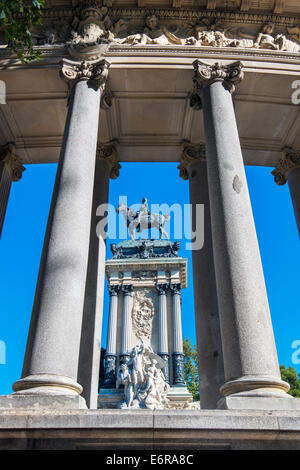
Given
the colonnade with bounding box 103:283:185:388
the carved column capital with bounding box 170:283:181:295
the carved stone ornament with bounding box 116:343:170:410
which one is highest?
the carved column capital with bounding box 170:283:181:295

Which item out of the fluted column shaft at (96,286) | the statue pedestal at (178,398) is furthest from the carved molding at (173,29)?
the statue pedestal at (178,398)

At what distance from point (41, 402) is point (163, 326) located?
171 feet

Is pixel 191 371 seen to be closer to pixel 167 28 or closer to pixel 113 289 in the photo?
pixel 113 289

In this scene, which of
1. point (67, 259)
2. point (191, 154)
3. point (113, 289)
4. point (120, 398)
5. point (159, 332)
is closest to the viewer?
point (67, 259)

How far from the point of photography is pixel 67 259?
42.8 ft

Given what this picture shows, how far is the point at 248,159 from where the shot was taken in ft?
84.6

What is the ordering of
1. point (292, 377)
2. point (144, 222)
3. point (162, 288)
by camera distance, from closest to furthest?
point (162, 288), point (144, 222), point (292, 377)

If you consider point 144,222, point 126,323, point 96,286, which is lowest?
point 96,286

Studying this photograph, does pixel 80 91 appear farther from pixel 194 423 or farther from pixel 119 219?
pixel 119 219

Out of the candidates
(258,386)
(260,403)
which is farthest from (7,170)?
(260,403)

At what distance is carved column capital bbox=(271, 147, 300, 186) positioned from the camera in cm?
2356

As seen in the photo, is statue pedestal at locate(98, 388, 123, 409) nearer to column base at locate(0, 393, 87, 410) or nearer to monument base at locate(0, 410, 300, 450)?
column base at locate(0, 393, 87, 410)

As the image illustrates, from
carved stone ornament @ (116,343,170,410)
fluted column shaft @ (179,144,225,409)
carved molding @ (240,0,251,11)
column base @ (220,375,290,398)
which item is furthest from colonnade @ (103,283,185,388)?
column base @ (220,375,290,398)

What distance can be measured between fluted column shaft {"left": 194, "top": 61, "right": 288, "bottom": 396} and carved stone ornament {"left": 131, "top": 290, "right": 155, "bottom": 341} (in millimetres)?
48387
